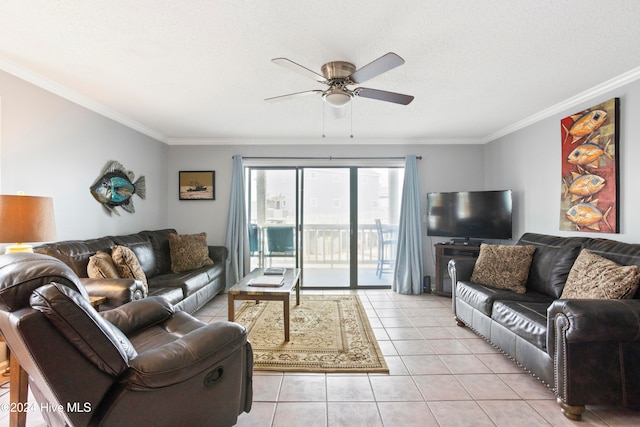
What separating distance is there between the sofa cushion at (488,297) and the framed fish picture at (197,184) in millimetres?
3813

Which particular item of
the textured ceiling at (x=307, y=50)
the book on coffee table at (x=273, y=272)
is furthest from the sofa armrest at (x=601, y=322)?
the book on coffee table at (x=273, y=272)

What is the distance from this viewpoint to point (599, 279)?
6.99ft

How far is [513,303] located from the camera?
2.49 meters

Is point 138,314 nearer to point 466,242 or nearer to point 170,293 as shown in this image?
point 170,293

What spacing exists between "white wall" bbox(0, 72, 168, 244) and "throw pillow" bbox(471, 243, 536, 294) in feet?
13.7

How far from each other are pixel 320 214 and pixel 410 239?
1468mm

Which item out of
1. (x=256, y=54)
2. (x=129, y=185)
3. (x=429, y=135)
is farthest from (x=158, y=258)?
(x=429, y=135)

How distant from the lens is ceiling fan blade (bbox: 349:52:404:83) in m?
1.75

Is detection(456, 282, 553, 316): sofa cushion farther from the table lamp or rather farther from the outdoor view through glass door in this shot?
the table lamp

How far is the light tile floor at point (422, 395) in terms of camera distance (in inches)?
70.7

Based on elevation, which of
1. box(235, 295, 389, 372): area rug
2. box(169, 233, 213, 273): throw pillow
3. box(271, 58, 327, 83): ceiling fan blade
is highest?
box(271, 58, 327, 83): ceiling fan blade

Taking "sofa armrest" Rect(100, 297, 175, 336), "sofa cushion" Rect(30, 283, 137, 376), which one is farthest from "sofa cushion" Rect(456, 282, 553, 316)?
"sofa cushion" Rect(30, 283, 137, 376)

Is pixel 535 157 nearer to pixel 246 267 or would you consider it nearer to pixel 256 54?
pixel 256 54

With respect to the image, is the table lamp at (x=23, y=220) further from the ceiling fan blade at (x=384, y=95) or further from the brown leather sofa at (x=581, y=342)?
the brown leather sofa at (x=581, y=342)
